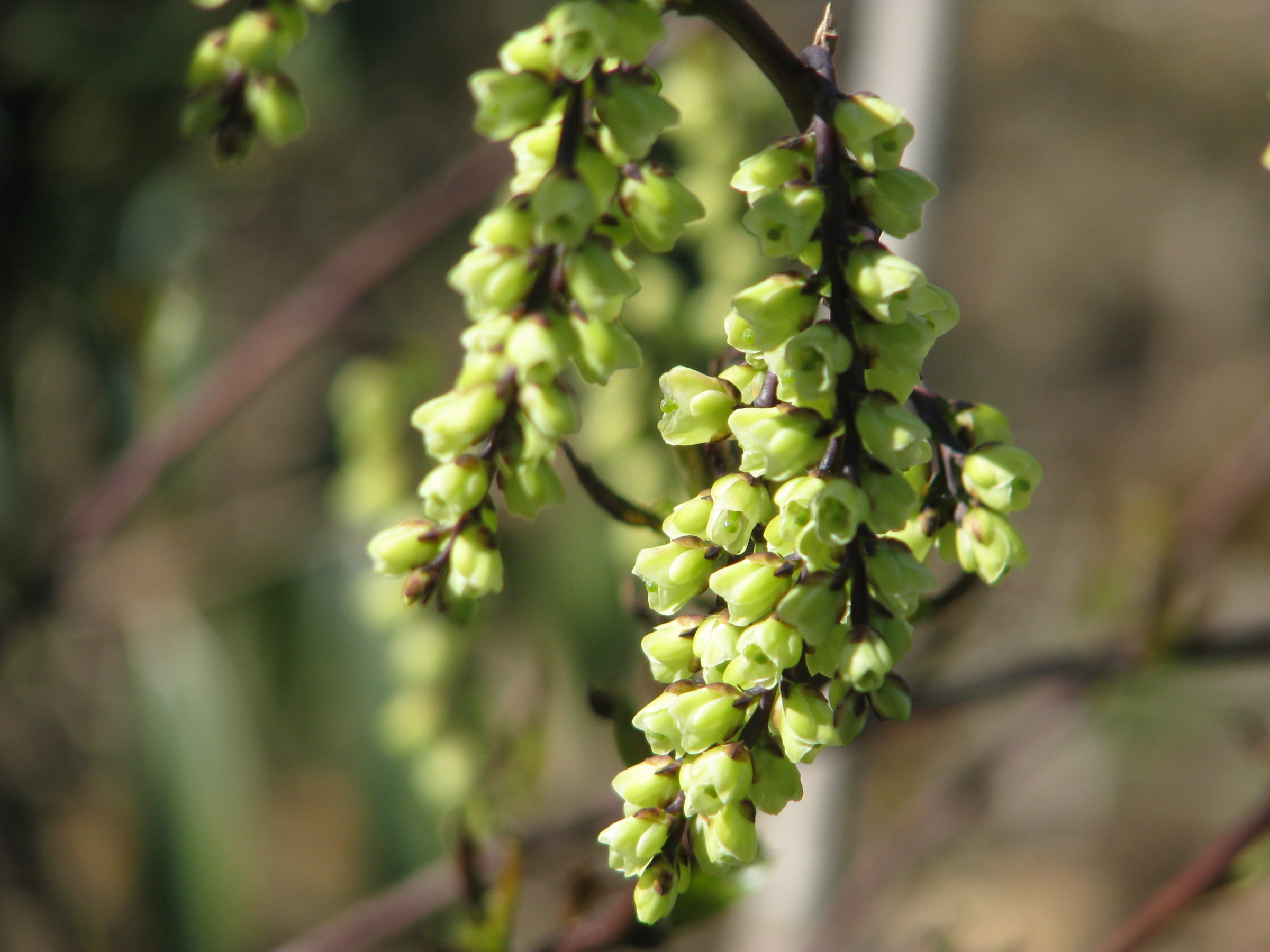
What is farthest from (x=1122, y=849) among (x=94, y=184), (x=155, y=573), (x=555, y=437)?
(x=555, y=437)

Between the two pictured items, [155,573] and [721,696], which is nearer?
[721,696]

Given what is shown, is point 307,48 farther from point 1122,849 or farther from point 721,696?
point 1122,849

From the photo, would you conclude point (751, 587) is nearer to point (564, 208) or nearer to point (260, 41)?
point (564, 208)

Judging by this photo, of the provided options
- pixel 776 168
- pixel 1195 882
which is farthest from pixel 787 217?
pixel 1195 882

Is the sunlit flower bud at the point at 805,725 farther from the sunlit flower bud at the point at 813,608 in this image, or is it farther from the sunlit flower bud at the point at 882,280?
the sunlit flower bud at the point at 882,280

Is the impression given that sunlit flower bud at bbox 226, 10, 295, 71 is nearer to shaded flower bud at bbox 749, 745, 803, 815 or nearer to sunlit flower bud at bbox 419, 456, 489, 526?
sunlit flower bud at bbox 419, 456, 489, 526

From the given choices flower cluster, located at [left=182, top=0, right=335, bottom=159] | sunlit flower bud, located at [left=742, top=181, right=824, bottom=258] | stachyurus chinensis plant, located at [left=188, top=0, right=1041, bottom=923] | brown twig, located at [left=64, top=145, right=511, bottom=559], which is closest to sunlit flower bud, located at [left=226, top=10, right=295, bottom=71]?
flower cluster, located at [left=182, top=0, right=335, bottom=159]

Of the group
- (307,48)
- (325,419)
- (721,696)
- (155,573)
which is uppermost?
(721,696)
